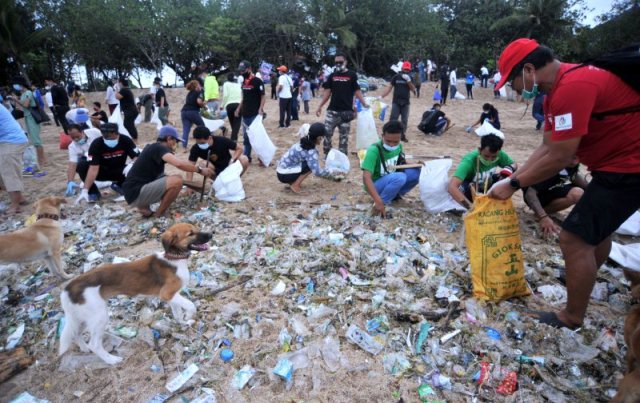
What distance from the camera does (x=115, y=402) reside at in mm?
2344

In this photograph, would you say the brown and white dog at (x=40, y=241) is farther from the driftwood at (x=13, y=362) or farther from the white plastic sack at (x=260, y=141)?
the white plastic sack at (x=260, y=141)

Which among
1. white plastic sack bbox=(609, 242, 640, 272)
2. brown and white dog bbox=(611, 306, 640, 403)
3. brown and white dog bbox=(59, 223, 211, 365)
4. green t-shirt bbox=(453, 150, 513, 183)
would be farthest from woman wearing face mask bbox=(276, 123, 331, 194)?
brown and white dog bbox=(611, 306, 640, 403)

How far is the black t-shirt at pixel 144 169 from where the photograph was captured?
4.86 metres

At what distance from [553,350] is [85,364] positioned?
3.29 metres

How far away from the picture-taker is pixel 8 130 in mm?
5301

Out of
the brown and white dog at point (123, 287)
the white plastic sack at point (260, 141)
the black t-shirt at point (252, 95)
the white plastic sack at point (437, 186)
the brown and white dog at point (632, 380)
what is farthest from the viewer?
the black t-shirt at point (252, 95)

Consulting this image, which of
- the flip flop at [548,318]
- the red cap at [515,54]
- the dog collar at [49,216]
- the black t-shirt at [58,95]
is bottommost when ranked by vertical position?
the flip flop at [548,318]

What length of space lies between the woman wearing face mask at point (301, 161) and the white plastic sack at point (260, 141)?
4.39 ft

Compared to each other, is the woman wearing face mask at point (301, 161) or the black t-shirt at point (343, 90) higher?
the black t-shirt at point (343, 90)

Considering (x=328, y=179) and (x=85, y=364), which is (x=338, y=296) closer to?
(x=85, y=364)

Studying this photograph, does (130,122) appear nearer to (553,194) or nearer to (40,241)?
(40,241)

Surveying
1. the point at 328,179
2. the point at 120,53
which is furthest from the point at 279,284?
Answer: the point at 120,53

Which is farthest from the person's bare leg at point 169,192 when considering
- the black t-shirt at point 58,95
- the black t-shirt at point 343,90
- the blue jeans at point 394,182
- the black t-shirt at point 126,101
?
the black t-shirt at point 58,95

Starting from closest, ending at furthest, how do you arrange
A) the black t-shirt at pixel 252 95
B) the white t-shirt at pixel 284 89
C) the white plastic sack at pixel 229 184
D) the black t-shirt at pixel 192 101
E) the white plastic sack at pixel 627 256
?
the white plastic sack at pixel 627 256, the white plastic sack at pixel 229 184, the black t-shirt at pixel 252 95, the black t-shirt at pixel 192 101, the white t-shirt at pixel 284 89
